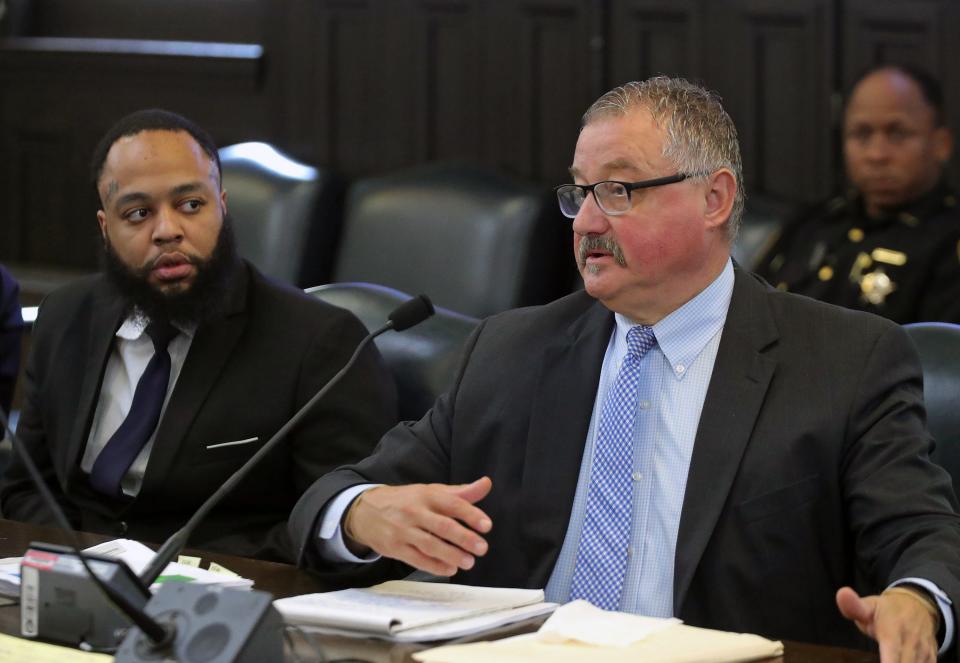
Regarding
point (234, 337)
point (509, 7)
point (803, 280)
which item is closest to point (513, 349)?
point (234, 337)

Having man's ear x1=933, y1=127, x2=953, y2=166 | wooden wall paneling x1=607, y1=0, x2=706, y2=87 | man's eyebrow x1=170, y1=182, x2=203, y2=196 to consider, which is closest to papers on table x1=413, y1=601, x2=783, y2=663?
man's eyebrow x1=170, y1=182, x2=203, y2=196

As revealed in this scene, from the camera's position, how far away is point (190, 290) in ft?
9.21

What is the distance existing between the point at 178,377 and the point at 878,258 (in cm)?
200

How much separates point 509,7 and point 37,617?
3.58m

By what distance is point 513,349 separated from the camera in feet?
7.66

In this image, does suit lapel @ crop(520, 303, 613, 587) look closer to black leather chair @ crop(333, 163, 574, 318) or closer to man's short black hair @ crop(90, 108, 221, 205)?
man's short black hair @ crop(90, 108, 221, 205)

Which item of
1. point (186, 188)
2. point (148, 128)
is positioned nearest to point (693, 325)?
point (186, 188)

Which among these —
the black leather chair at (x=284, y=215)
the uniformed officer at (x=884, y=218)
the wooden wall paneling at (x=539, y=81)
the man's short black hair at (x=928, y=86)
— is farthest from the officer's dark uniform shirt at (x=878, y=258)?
the black leather chair at (x=284, y=215)

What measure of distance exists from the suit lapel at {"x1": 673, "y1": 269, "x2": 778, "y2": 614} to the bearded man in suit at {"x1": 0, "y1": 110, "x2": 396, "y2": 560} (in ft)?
2.64

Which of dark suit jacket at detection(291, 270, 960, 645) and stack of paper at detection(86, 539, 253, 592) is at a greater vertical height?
dark suit jacket at detection(291, 270, 960, 645)

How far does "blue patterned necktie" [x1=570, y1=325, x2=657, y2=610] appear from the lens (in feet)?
6.75

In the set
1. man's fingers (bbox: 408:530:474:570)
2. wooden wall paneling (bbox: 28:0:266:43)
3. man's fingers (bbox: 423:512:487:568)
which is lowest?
man's fingers (bbox: 408:530:474:570)

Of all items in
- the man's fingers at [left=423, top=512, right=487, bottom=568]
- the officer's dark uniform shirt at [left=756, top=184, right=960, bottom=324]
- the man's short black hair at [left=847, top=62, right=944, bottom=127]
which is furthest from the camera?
the man's short black hair at [left=847, top=62, right=944, bottom=127]

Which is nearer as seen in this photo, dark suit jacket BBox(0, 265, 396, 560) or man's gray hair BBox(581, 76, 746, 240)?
man's gray hair BBox(581, 76, 746, 240)
